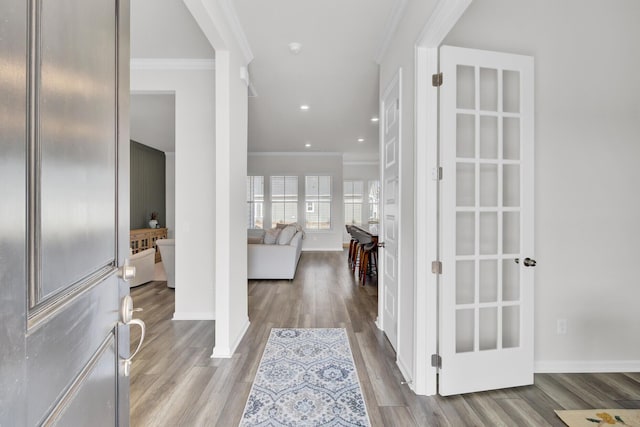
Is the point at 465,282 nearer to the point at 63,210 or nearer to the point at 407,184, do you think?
the point at 407,184

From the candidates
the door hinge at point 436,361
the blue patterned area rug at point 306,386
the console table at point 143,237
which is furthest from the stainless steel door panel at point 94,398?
the console table at point 143,237

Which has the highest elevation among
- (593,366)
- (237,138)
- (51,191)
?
(237,138)

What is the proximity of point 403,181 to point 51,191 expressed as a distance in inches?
83.5

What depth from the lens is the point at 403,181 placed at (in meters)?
2.29

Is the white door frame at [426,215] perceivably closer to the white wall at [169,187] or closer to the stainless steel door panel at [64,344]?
the stainless steel door panel at [64,344]

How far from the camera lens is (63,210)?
542 mm

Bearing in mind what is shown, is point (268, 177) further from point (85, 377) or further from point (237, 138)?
point (85, 377)

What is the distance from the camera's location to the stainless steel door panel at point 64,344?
0.45 metres

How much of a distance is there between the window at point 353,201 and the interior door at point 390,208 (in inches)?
270

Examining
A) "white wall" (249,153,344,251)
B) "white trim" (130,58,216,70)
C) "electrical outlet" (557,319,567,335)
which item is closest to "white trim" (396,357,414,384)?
"electrical outlet" (557,319,567,335)

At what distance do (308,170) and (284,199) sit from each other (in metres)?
1.10

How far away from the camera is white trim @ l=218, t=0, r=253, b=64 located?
225 cm

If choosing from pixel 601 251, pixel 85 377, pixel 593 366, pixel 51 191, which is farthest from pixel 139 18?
pixel 593 366

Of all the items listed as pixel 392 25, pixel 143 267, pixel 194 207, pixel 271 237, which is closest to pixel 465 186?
pixel 392 25
